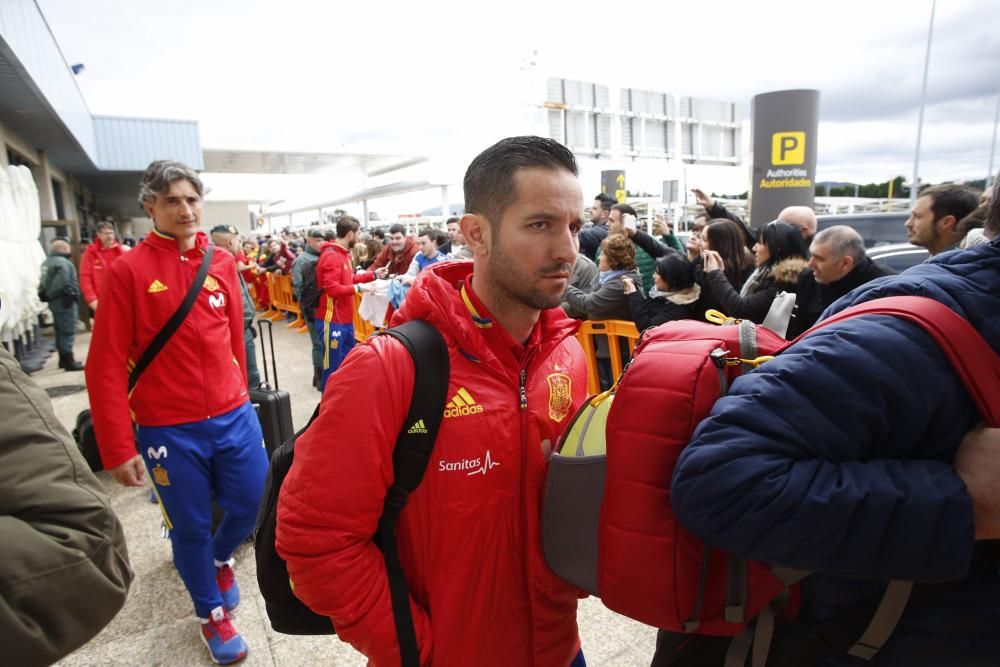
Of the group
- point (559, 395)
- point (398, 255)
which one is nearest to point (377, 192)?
point (398, 255)

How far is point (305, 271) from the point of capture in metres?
8.30

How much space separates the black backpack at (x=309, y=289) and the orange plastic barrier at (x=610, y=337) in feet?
13.4

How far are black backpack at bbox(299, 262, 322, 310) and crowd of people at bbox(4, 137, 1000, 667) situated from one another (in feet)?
17.2

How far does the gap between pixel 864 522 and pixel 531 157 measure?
42.4 inches

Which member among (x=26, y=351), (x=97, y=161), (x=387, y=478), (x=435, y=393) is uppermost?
(x=97, y=161)

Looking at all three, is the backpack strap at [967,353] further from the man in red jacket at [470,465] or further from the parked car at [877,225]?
the parked car at [877,225]

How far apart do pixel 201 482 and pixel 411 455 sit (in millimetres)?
1963

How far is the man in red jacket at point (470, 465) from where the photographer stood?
4.40ft

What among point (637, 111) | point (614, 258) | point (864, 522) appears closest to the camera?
point (864, 522)

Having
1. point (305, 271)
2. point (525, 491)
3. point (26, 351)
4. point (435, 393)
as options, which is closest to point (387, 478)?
point (435, 393)

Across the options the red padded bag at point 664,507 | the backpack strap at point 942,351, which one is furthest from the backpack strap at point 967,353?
the red padded bag at point 664,507

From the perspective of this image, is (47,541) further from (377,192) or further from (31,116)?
(377,192)

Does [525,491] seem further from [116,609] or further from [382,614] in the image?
[116,609]

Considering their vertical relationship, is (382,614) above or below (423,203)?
below
